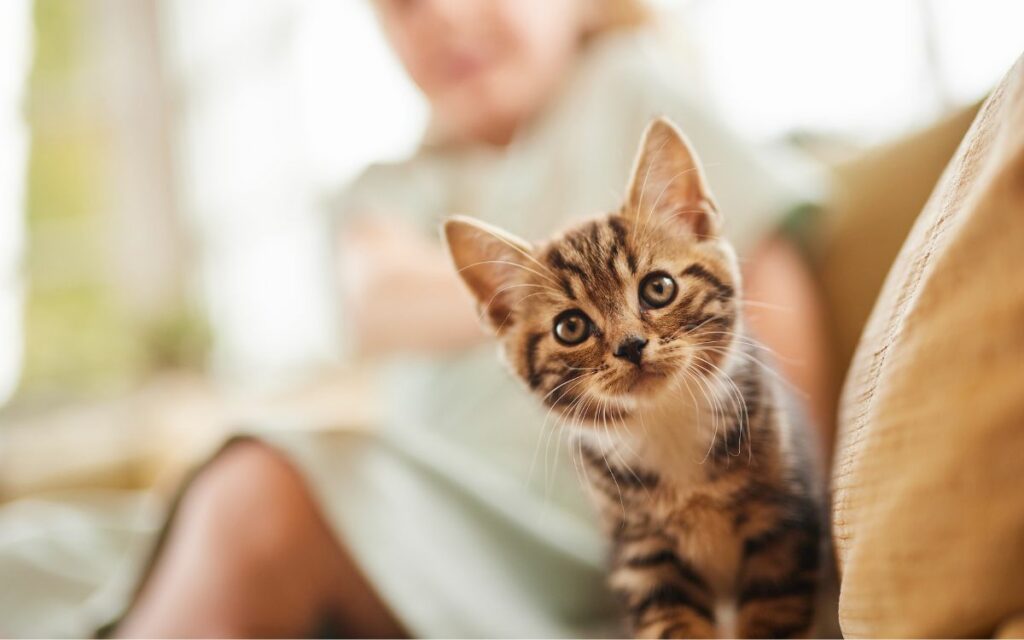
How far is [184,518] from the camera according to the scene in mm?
800

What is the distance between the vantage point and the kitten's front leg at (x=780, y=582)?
18.4 inches

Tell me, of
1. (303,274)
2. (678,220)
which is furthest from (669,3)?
(303,274)

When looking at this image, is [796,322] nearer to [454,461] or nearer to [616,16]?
[454,461]

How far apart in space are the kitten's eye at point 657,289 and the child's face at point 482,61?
0.36 m

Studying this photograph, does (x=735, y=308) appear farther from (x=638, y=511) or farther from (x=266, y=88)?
(x=266, y=88)

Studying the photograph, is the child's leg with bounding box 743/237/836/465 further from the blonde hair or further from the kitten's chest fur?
the blonde hair

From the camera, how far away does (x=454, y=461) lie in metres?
0.88

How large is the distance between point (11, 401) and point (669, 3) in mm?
3016

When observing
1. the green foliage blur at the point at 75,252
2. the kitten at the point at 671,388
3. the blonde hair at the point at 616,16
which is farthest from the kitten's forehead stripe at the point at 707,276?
the green foliage blur at the point at 75,252

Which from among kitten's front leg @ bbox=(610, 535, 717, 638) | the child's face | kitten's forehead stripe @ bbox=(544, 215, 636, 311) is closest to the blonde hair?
the child's face

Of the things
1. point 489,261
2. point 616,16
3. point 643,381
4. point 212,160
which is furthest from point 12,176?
point 643,381

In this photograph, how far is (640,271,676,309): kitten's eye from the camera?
18.0 inches

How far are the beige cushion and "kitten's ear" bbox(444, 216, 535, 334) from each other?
0.23 meters

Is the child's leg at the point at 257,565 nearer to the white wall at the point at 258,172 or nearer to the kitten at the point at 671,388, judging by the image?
the kitten at the point at 671,388
